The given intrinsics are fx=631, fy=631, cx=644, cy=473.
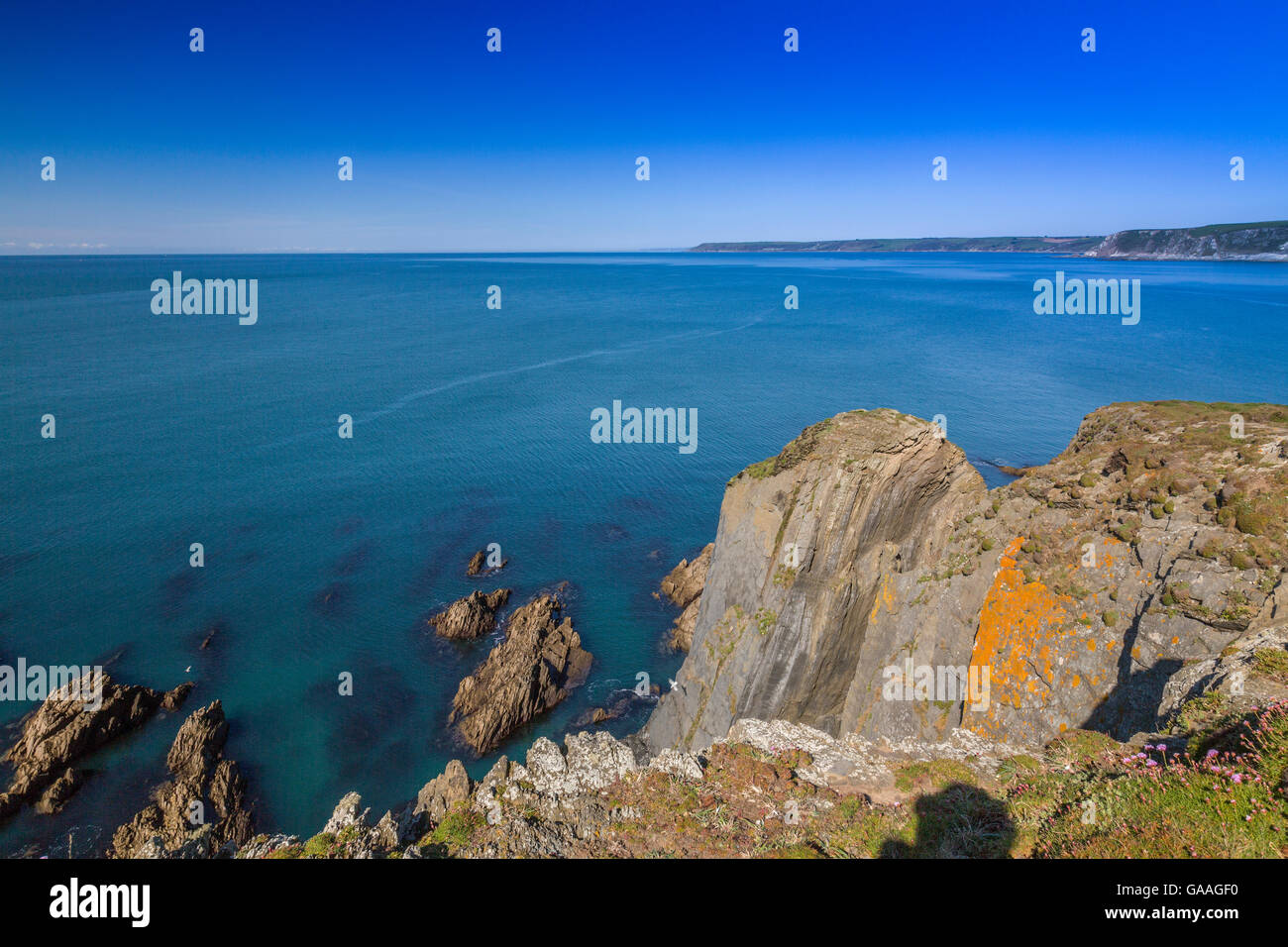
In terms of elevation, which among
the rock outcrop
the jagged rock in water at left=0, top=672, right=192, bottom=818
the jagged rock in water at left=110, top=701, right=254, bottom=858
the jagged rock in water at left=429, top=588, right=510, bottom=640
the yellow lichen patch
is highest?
the yellow lichen patch

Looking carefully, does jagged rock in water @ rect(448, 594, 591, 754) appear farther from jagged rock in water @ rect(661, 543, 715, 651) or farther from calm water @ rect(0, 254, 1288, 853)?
jagged rock in water @ rect(661, 543, 715, 651)

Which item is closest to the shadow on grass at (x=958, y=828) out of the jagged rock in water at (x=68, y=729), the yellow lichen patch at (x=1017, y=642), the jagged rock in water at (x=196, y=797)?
the yellow lichen patch at (x=1017, y=642)

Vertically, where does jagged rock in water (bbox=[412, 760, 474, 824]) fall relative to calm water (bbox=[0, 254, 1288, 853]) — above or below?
below

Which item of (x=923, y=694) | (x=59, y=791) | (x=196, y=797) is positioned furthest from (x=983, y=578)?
(x=59, y=791)

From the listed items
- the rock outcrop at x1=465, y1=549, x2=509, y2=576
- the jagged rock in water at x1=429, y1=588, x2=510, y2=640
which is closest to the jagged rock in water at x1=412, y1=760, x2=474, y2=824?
the jagged rock in water at x1=429, y1=588, x2=510, y2=640

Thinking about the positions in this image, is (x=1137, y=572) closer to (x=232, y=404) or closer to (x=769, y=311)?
(x=232, y=404)

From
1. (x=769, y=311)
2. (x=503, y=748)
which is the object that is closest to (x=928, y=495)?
(x=503, y=748)

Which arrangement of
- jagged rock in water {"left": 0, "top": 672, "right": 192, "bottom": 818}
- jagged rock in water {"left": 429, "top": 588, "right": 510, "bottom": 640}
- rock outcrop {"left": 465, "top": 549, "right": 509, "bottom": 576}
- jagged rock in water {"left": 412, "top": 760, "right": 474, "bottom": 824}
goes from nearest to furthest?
1. jagged rock in water {"left": 412, "top": 760, "right": 474, "bottom": 824}
2. jagged rock in water {"left": 0, "top": 672, "right": 192, "bottom": 818}
3. jagged rock in water {"left": 429, "top": 588, "right": 510, "bottom": 640}
4. rock outcrop {"left": 465, "top": 549, "right": 509, "bottom": 576}

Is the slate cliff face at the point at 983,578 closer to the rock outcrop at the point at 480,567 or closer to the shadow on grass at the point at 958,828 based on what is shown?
the shadow on grass at the point at 958,828
